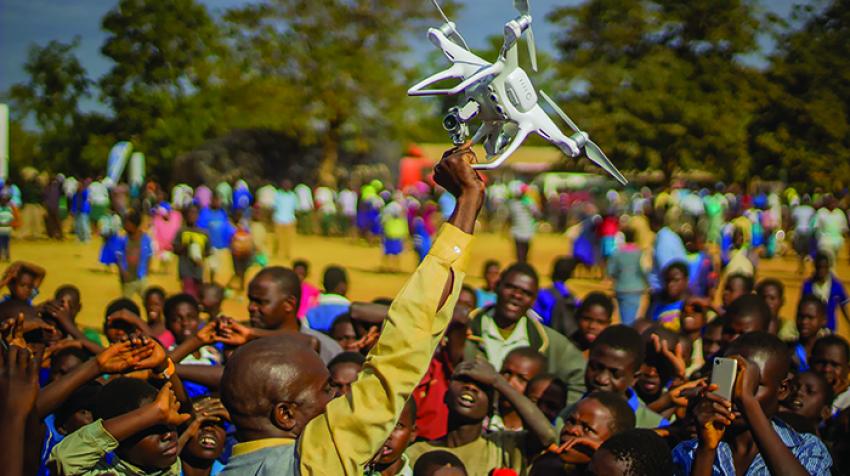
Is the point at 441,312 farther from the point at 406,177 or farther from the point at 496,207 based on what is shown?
the point at 406,177

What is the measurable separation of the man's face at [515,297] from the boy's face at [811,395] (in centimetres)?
185

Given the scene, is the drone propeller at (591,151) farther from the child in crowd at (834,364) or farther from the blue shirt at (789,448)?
the child in crowd at (834,364)

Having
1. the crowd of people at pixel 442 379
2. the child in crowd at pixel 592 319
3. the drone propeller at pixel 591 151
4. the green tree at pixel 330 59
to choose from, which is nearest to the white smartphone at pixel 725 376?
the crowd of people at pixel 442 379

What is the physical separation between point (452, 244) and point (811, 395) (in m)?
3.72

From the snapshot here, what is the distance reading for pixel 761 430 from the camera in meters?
3.02

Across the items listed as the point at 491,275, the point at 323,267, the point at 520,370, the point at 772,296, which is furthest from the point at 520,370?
the point at 323,267

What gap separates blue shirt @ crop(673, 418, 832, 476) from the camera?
333 cm

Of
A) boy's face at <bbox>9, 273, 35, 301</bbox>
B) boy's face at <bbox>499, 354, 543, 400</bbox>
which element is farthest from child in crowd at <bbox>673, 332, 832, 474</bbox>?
boy's face at <bbox>9, 273, 35, 301</bbox>

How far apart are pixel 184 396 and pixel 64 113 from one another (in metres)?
29.2

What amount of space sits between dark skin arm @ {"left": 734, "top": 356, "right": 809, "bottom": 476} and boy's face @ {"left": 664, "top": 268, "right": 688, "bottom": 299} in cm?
568

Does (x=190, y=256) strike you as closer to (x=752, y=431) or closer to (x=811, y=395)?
(x=811, y=395)

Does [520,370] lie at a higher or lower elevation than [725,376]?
lower

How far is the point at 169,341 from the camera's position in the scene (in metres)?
6.68

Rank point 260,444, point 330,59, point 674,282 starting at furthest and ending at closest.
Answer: point 330,59, point 674,282, point 260,444
